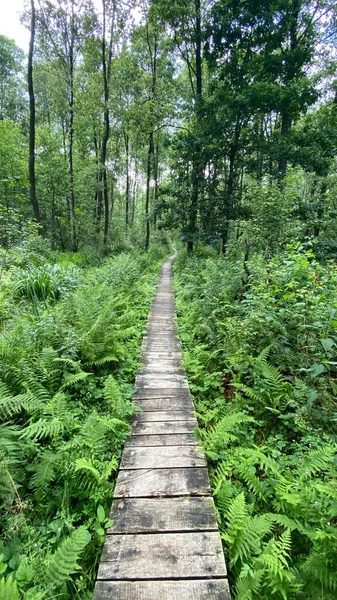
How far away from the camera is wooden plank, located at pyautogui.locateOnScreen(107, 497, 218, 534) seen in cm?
188

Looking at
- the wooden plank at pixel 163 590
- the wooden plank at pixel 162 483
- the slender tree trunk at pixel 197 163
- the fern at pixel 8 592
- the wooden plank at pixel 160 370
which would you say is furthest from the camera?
the slender tree trunk at pixel 197 163

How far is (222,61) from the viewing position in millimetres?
12359

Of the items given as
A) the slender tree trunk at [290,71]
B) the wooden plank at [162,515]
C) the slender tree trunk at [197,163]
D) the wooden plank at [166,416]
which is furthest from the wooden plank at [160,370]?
the slender tree trunk at [197,163]

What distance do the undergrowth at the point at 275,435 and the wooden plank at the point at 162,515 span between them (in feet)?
0.51

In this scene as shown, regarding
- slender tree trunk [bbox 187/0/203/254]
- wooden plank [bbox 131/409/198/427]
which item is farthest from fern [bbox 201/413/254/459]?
slender tree trunk [bbox 187/0/203/254]

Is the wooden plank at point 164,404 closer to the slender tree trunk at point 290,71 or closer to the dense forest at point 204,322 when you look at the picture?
the dense forest at point 204,322

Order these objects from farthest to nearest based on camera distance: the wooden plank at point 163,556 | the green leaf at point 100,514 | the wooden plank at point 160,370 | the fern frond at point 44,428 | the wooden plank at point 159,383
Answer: the wooden plank at point 160,370, the wooden plank at point 159,383, the fern frond at point 44,428, the green leaf at point 100,514, the wooden plank at point 163,556

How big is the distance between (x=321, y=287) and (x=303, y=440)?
2173mm

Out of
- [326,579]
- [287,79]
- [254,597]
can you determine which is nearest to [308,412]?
[326,579]

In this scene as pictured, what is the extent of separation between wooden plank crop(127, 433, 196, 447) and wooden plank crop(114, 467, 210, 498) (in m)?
0.32

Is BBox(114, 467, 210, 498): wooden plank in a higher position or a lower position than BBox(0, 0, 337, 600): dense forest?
lower

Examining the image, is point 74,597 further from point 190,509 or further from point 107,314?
point 107,314

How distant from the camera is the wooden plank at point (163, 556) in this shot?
5.31 feet

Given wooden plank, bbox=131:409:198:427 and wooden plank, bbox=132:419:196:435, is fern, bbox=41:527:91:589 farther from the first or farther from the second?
wooden plank, bbox=131:409:198:427
